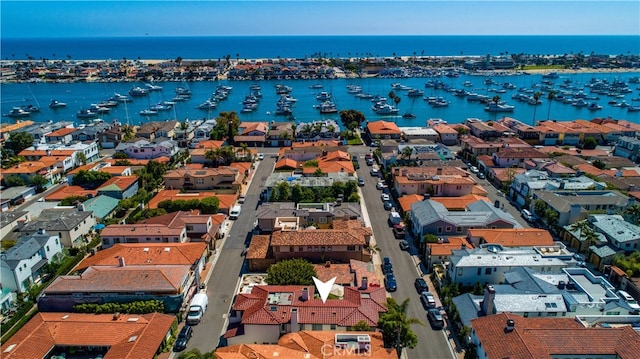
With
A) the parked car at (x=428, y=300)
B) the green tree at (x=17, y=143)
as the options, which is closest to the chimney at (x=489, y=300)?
the parked car at (x=428, y=300)

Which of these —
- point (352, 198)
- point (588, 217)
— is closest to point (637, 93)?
point (588, 217)

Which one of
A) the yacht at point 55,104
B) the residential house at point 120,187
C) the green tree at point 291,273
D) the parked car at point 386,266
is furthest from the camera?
the yacht at point 55,104

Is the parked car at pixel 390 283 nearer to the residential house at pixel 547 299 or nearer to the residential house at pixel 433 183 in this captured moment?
the residential house at pixel 547 299

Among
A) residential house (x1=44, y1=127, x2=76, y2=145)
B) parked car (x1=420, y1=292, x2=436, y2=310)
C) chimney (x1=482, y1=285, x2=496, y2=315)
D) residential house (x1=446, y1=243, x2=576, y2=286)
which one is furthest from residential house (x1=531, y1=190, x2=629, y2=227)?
residential house (x1=44, y1=127, x2=76, y2=145)

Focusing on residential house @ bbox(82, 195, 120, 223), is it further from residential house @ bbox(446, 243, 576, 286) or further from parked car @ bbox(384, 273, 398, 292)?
residential house @ bbox(446, 243, 576, 286)

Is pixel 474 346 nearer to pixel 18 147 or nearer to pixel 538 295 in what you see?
pixel 538 295

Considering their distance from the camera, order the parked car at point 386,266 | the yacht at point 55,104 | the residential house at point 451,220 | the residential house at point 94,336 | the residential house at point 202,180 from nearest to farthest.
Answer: the residential house at point 94,336
the parked car at point 386,266
the residential house at point 451,220
the residential house at point 202,180
the yacht at point 55,104

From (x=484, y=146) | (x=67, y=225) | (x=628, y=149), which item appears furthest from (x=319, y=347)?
(x=628, y=149)
